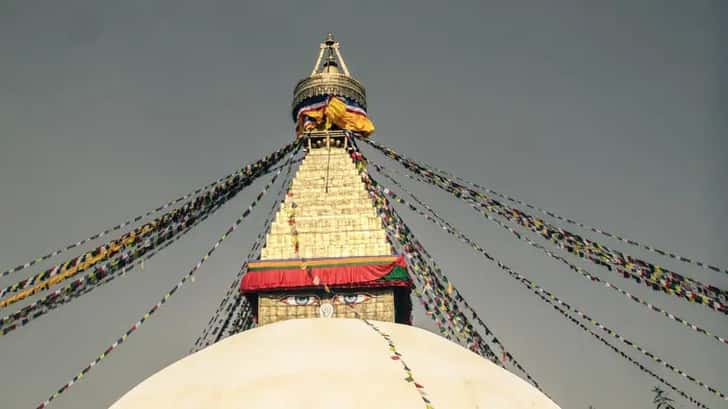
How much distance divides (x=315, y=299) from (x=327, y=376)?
6.08 meters

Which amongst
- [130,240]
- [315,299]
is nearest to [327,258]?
[315,299]

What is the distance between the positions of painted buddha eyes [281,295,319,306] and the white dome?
435 cm

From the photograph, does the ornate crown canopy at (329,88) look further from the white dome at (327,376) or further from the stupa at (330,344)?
the white dome at (327,376)

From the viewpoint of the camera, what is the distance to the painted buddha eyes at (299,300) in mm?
12336

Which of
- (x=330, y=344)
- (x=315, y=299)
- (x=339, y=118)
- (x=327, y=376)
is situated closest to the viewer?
(x=327, y=376)

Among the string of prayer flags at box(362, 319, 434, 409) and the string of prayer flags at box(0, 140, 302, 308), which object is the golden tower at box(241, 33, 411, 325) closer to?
the string of prayer flags at box(0, 140, 302, 308)

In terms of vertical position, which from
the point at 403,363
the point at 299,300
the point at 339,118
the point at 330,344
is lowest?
the point at 299,300

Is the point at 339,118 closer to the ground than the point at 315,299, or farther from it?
farther from it

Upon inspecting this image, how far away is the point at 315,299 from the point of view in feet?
40.5

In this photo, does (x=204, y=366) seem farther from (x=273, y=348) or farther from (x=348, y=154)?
(x=348, y=154)

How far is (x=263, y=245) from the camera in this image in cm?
1300

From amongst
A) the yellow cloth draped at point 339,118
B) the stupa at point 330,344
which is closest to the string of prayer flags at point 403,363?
the stupa at point 330,344

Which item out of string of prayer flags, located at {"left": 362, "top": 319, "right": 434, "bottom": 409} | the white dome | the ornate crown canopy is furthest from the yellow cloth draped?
the white dome

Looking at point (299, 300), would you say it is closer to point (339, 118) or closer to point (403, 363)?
point (339, 118)
